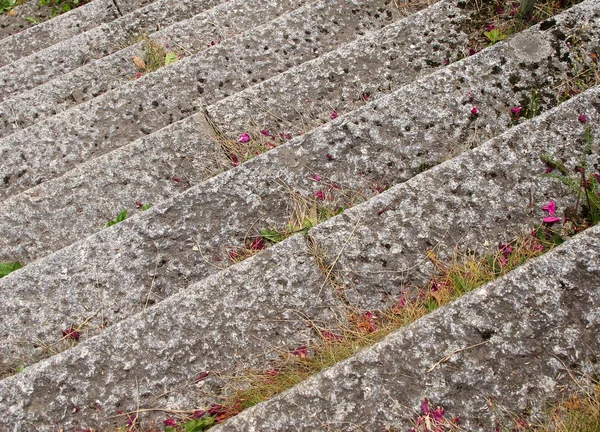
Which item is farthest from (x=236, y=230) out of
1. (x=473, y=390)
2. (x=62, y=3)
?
(x=62, y=3)

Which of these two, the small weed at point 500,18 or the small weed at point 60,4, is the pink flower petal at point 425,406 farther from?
the small weed at point 60,4

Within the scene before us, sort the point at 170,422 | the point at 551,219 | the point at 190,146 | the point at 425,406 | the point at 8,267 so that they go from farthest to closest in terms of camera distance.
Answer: the point at 190,146, the point at 8,267, the point at 551,219, the point at 170,422, the point at 425,406

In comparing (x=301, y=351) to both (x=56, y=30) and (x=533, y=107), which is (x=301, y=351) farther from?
(x=56, y=30)

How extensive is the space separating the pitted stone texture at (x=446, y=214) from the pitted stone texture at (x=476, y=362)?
290 mm

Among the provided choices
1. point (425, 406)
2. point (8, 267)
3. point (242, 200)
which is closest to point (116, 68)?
point (8, 267)

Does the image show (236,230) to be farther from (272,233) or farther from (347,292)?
(347,292)

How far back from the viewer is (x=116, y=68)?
348 centimetres

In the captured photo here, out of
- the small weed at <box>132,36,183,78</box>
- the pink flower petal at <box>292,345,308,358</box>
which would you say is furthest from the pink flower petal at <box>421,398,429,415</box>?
the small weed at <box>132,36,183,78</box>

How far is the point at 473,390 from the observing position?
Result: 1.32 meters

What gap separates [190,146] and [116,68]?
4.45 feet

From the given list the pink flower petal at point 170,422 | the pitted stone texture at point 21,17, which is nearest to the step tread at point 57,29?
the pitted stone texture at point 21,17

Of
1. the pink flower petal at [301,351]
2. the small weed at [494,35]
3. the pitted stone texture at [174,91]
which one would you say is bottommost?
the pink flower petal at [301,351]

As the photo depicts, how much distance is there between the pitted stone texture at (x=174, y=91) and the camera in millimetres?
2770

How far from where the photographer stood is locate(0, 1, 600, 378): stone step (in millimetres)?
1945
